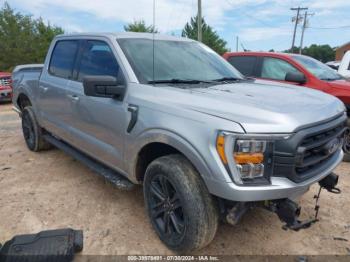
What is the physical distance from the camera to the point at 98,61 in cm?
355

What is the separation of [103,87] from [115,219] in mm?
1404

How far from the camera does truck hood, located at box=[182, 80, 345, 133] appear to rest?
215 cm

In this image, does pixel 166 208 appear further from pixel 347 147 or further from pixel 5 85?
pixel 5 85

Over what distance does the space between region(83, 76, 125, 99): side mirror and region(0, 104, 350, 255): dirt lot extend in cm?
132

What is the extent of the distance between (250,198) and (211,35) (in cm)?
4347

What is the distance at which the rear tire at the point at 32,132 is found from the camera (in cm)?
528

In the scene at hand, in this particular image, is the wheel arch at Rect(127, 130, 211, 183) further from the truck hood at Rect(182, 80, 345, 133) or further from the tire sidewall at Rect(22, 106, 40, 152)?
Result: the tire sidewall at Rect(22, 106, 40, 152)

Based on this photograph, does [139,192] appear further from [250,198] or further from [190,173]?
[250,198]

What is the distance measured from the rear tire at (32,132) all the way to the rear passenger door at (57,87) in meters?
0.39

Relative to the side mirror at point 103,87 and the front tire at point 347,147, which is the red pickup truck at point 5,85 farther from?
the front tire at point 347,147

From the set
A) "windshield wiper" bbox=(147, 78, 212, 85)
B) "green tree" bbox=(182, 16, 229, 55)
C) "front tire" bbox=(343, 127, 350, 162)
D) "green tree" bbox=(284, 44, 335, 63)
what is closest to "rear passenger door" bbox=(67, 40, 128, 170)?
"windshield wiper" bbox=(147, 78, 212, 85)

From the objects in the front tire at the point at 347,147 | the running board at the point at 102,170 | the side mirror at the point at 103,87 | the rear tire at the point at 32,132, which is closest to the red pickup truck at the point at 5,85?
the rear tire at the point at 32,132

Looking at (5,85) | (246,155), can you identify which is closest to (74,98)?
(246,155)

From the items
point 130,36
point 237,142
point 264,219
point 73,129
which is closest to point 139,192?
point 73,129
